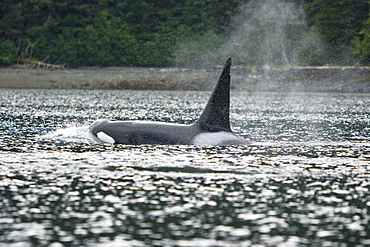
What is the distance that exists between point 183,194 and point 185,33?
75341mm

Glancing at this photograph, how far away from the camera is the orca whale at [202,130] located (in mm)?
18344

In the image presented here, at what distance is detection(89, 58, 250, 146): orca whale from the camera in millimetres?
18344

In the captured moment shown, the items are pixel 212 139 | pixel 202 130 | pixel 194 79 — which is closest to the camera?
pixel 212 139

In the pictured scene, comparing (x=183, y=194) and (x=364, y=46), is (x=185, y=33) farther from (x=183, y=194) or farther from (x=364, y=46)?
(x=183, y=194)

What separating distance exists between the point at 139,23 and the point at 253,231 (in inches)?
3251

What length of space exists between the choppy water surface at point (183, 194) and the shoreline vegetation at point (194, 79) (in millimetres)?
54479

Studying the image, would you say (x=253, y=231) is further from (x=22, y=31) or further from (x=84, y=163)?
(x=22, y=31)

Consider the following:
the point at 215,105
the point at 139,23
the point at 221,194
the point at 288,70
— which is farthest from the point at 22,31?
the point at 221,194

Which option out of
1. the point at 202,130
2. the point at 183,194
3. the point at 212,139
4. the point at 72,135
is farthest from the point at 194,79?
the point at 183,194

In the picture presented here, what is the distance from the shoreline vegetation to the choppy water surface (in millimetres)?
54479

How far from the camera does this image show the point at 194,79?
7512 cm

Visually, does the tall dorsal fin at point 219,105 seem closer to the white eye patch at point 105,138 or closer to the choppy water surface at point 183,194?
the choppy water surface at point 183,194

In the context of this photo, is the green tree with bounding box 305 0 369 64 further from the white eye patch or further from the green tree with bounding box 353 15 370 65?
the white eye patch

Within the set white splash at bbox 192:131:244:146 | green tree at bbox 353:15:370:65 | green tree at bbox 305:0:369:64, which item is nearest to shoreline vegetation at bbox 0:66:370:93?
green tree at bbox 353:15:370:65
